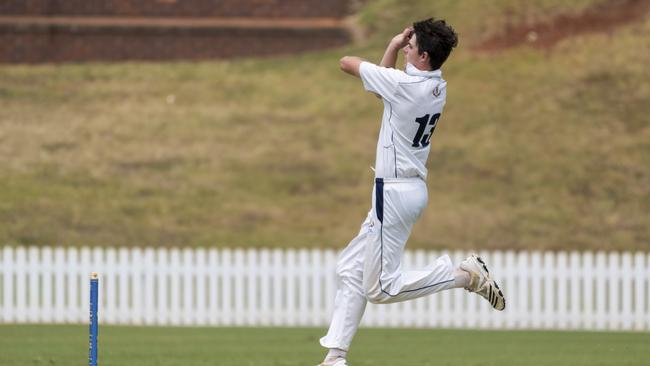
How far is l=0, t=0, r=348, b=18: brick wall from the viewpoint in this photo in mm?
35719

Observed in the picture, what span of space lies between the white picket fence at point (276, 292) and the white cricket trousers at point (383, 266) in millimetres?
8578

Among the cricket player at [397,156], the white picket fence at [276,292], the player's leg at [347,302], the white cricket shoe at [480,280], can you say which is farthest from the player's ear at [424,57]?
the white picket fence at [276,292]

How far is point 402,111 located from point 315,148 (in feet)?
68.4


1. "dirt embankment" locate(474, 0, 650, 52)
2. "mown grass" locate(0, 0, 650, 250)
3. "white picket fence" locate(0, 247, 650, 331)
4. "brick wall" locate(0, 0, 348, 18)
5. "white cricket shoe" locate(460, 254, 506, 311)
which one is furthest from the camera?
"brick wall" locate(0, 0, 348, 18)

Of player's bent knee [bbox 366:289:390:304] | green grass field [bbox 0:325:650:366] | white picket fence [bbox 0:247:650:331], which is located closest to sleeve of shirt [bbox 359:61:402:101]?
player's bent knee [bbox 366:289:390:304]

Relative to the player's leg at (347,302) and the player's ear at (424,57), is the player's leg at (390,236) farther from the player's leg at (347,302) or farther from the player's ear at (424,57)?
the player's ear at (424,57)

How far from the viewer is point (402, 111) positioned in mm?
8000

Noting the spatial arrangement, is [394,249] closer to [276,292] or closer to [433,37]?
[433,37]

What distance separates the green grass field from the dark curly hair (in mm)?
3439

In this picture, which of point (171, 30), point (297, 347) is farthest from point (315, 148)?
point (297, 347)

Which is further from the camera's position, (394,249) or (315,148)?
(315,148)

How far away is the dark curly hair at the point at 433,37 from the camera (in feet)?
26.0

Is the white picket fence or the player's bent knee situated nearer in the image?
the player's bent knee

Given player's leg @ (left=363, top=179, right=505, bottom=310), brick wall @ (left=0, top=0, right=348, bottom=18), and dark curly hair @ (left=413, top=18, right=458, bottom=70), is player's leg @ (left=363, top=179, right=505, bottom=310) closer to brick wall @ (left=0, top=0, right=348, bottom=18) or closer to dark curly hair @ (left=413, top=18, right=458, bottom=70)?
dark curly hair @ (left=413, top=18, right=458, bottom=70)
